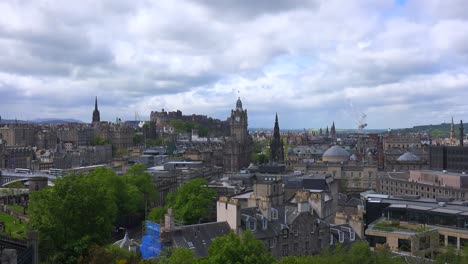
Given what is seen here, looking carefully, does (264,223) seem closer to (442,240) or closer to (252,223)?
(252,223)

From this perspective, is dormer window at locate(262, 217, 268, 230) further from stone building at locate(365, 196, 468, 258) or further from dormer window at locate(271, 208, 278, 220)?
stone building at locate(365, 196, 468, 258)

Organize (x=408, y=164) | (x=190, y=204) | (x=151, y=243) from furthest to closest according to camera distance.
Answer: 1. (x=408, y=164)
2. (x=190, y=204)
3. (x=151, y=243)

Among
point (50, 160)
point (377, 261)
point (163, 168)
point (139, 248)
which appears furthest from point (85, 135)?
point (377, 261)

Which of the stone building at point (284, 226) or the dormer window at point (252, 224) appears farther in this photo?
the stone building at point (284, 226)

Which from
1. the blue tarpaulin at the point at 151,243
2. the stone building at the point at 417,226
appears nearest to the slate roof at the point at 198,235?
the blue tarpaulin at the point at 151,243

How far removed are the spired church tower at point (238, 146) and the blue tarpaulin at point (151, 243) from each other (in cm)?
9090

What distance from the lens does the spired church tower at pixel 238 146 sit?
446 ft

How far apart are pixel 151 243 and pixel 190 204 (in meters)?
19.9

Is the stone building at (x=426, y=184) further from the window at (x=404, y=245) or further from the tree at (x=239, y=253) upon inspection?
the tree at (x=239, y=253)

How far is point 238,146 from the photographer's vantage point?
458ft

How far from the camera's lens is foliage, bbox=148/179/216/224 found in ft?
195

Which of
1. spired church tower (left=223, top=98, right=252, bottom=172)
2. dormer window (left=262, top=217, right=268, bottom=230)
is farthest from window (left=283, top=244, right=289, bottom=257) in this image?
spired church tower (left=223, top=98, right=252, bottom=172)

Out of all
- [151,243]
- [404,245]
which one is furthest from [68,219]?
[404,245]

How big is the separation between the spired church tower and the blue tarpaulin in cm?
9090
